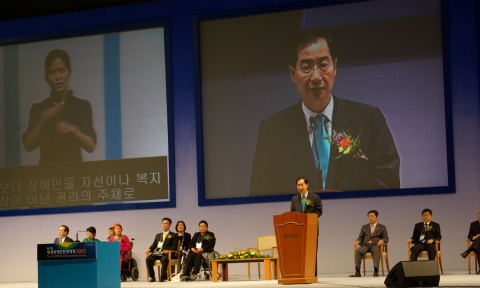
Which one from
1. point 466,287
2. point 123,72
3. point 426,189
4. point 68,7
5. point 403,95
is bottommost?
point 466,287

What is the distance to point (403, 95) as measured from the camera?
10242 mm

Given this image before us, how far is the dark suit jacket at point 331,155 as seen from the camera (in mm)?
10234

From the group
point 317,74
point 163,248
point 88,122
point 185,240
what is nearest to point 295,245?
point 185,240

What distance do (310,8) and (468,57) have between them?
91.4 inches

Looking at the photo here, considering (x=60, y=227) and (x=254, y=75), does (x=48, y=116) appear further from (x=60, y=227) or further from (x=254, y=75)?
(x=254, y=75)

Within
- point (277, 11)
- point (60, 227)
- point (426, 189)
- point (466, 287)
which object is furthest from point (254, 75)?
point (466, 287)

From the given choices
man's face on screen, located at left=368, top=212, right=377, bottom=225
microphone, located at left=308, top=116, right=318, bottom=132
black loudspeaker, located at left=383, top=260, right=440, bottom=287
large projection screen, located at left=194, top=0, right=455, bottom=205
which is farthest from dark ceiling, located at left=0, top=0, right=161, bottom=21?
black loudspeaker, located at left=383, top=260, right=440, bottom=287

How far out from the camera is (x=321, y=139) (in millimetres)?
10508

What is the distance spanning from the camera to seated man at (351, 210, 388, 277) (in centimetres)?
945

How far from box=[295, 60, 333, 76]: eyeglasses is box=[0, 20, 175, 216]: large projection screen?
2.14 m

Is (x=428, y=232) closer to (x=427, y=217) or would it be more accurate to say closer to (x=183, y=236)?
(x=427, y=217)

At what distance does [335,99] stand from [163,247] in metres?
3.24

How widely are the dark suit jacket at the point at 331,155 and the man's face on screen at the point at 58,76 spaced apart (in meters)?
3.36

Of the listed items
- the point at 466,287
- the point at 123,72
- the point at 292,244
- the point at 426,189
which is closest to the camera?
the point at 466,287
